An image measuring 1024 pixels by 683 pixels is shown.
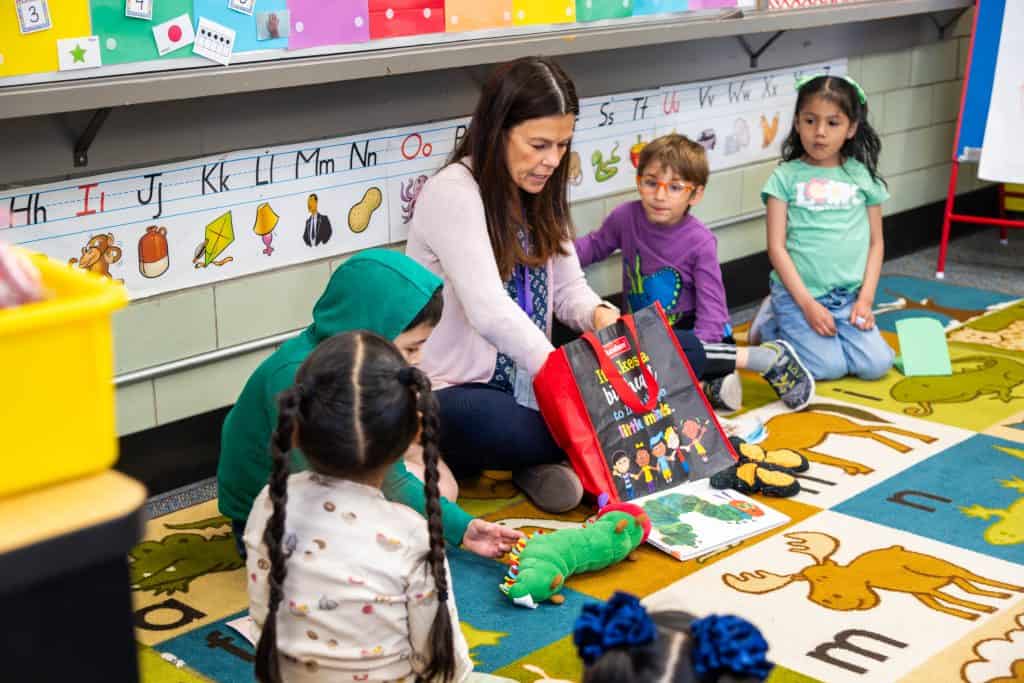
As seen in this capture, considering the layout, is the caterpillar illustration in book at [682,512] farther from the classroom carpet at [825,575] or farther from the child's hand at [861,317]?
the child's hand at [861,317]

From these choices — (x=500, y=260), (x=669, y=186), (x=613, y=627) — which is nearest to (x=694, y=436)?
(x=500, y=260)

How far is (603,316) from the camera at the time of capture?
106 inches

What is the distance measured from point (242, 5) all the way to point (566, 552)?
1.18 m

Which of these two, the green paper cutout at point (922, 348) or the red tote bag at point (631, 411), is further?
the green paper cutout at point (922, 348)

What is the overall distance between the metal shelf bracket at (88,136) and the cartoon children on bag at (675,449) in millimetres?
1236

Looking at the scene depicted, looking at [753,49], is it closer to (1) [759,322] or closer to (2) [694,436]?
(1) [759,322]

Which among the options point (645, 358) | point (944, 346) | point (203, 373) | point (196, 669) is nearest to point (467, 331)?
point (645, 358)

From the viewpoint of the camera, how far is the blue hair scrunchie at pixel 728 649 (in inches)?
38.3

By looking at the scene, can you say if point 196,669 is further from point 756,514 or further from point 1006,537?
point 1006,537

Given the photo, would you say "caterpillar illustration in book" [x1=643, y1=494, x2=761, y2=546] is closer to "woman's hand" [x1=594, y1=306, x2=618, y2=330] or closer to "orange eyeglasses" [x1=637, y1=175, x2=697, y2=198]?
"woman's hand" [x1=594, y1=306, x2=618, y2=330]

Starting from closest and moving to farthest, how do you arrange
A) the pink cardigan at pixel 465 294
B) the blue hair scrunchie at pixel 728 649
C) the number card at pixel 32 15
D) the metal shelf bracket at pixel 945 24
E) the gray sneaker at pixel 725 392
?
the blue hair scrunchie at pixel 728 649 < the number card at pixel 32 15 < the pink cardigan at pixel 465 294 < the gray sneaker at pixel 725 392 < the metal shelf bracket at pixel 945 24

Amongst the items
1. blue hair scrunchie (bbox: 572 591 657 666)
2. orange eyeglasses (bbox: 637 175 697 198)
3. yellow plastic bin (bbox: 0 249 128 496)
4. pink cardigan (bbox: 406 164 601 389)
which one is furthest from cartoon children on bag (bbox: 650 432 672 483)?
yellow plastic bin (bbox: 0 249 128 496)

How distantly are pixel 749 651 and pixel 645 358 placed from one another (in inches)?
64.1

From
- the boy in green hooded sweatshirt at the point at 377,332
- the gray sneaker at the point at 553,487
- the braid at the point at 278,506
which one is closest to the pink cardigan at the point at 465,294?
the gray sneaker at the point at 553,487
